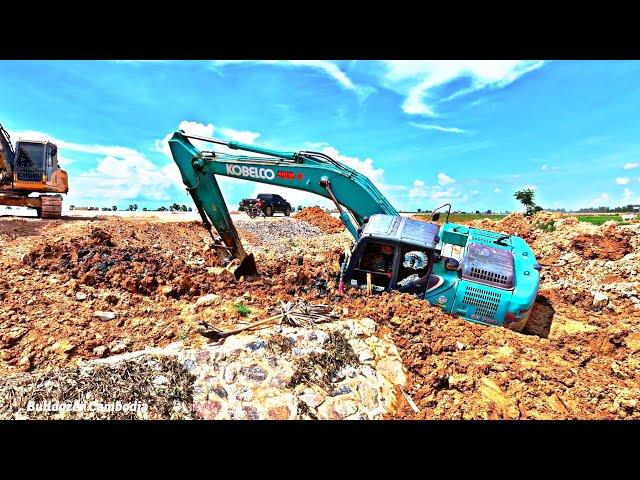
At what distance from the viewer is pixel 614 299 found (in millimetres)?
8211

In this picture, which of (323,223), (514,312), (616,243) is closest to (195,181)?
(514,312)

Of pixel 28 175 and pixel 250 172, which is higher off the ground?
pixel 250 172

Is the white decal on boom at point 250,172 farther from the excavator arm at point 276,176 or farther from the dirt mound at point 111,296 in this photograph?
the dirt mound at point 111,296

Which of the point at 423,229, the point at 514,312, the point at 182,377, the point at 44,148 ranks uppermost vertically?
the point at 44,148

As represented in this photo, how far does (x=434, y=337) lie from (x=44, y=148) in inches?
681

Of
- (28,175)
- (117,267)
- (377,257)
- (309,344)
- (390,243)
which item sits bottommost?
(309,344)

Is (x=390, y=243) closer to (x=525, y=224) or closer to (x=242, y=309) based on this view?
(x=242, y=309)

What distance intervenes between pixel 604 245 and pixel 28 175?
21031 mm

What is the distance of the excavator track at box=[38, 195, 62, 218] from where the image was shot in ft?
51.2

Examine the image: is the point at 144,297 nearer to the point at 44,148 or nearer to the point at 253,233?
the point at 253,233

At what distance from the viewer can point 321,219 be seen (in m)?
23.4

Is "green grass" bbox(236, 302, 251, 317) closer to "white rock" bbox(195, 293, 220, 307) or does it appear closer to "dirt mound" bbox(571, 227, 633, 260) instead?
"white rock" bbox(195, 293, 220, 307)

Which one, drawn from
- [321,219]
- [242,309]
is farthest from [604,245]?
[321,219]

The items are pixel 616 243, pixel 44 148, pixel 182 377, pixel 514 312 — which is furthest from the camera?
pixel 44 148
